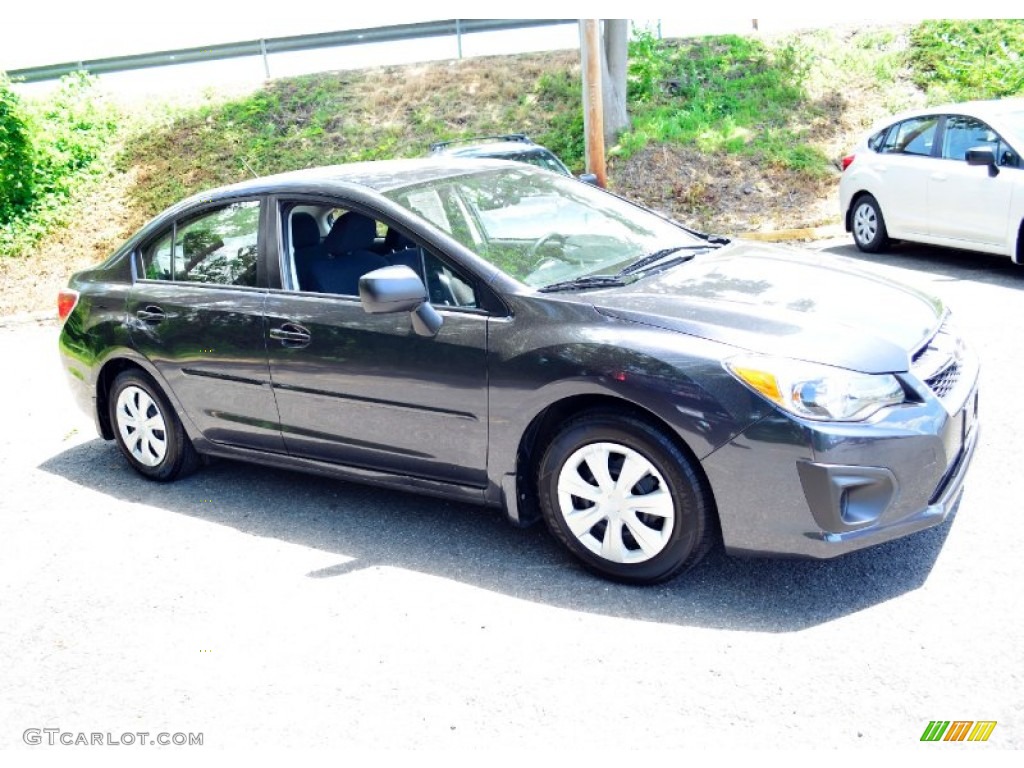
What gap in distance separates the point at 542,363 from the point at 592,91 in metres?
10.5

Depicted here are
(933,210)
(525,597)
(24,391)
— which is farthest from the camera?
(933,210)

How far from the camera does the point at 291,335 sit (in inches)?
198

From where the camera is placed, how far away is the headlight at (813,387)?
3768 mm

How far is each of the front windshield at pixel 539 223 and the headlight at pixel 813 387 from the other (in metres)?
1.10

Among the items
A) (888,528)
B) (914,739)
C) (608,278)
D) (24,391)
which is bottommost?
(24,391)

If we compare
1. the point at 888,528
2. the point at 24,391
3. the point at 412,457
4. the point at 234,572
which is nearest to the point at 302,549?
the point at 234,572

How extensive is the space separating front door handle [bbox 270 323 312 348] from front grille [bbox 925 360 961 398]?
8.94 ft

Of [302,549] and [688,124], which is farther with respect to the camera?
[688,124]

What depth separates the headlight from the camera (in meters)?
3.77

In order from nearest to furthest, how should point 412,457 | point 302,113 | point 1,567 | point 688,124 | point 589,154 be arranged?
1. point 412,457
2. point 1,567
3. point 589,154
4. point 688,124
5. point 302,113

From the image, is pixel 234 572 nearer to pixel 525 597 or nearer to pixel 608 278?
pixel 525 597

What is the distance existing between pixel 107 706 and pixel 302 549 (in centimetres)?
134

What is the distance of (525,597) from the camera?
430 cm

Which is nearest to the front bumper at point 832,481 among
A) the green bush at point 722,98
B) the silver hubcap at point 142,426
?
the silver hubcap at point 142,426
